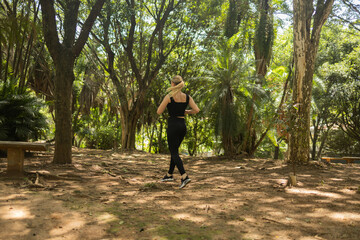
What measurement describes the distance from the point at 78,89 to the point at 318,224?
61.3 feet

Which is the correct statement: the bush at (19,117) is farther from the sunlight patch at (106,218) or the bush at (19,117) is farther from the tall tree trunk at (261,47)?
the tall tree trunk at (261,47)

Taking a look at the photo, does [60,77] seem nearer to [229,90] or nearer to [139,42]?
[229,90]

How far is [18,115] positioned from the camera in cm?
864

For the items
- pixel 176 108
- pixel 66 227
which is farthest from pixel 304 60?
pixel 66 227

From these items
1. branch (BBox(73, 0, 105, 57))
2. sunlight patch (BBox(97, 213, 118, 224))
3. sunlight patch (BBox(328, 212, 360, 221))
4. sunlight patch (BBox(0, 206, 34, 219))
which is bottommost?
sunlight patch (BBox(97, 213, 118, 224))

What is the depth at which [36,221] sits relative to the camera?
347 centimetres

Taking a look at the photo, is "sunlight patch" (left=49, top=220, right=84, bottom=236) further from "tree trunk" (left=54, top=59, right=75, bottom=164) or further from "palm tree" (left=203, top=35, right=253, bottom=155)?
"palm tree" (left=203, top=35, right=253, bottom=155)

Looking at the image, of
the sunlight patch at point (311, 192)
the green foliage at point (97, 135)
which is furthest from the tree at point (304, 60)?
the green foliage at point (97, 135)

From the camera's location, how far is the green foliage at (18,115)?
8.40 m

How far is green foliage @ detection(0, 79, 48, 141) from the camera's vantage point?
840cm

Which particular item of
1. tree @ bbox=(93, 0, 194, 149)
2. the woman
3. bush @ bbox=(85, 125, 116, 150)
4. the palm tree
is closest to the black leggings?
the woman

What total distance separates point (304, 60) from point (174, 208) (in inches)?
238

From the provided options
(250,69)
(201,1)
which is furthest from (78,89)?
(250,69)

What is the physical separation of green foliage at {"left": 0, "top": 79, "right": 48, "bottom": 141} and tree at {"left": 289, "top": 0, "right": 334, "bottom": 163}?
270 inches
